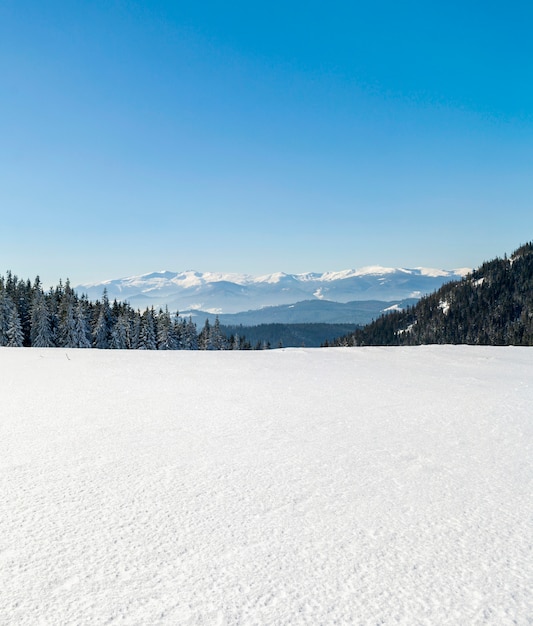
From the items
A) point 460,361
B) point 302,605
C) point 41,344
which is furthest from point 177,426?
point 41,344

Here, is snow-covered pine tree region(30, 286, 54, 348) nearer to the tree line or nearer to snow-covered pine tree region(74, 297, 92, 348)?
the tree line

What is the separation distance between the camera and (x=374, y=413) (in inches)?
303

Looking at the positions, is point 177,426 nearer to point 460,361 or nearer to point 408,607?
point 408,607

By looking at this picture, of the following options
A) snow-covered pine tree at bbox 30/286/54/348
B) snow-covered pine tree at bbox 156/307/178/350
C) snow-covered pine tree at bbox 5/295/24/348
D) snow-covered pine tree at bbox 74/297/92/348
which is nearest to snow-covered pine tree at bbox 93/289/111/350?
snow-covered pine tree at bbox 74/297/92/348

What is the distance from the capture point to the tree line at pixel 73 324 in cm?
4700

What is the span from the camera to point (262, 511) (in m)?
3.68

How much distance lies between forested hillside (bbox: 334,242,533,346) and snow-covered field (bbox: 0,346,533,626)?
507 feet

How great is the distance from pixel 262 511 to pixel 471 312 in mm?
189661

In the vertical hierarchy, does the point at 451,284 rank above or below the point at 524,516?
above

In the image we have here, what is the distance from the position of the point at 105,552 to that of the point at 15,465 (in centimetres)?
237

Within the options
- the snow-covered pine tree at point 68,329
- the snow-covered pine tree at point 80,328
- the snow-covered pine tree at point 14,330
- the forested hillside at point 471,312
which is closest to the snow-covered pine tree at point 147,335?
the snow-covered pine tree at point 80,328

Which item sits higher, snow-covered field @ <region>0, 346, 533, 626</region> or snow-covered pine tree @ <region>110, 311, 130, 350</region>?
snow-covered pine tree @ <region>110, 311, 130, 350</region>

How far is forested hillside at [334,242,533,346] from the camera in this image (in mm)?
162750

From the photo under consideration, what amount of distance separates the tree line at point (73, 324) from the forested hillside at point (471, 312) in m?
109
